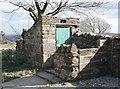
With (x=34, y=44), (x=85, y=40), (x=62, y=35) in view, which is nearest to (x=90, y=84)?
(x=85, y=40)

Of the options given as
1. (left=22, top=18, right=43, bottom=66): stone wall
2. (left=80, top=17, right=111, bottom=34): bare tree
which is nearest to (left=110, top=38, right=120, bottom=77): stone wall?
(left=22, top=18, right=43, bottom=66): stone wall

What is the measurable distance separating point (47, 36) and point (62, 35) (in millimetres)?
937

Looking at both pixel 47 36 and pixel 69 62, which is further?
pixel 47 36

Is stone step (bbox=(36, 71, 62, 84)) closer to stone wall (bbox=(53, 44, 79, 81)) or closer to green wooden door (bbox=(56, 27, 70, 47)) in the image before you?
stone wall (bbox=(53, 44, 79, 81))

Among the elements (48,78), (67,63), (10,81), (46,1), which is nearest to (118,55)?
(67,63)

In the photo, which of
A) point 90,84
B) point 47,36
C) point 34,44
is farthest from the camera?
point 34,44

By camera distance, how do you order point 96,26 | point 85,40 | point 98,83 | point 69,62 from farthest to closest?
point 96,26 < point 85,40 < point 69,62 < point 98,83

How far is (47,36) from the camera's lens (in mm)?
10758

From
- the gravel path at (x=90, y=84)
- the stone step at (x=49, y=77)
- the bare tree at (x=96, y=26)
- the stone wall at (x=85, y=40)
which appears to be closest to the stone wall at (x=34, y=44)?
the stone step at (x=49, y=77)

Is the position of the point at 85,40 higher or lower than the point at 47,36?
lower

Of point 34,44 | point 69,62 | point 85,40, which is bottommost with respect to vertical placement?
point 69,62

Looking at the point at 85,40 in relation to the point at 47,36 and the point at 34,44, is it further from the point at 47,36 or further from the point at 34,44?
the point at 34,44

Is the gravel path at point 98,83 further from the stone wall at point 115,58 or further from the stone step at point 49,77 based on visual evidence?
the stone step at point 49,77

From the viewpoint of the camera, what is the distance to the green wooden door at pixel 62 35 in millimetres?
11164
